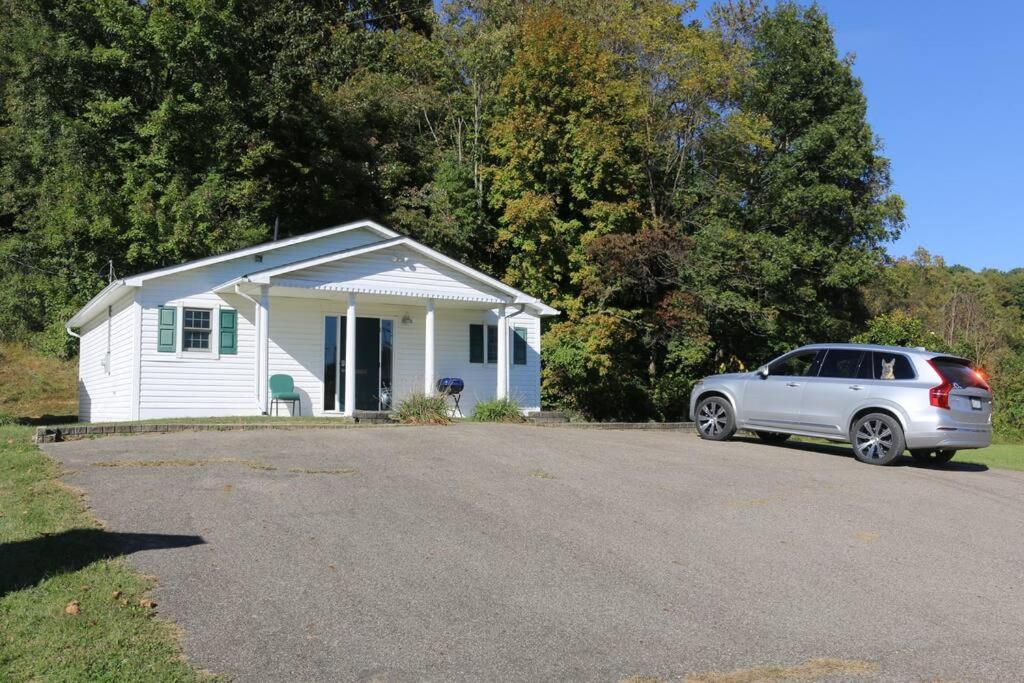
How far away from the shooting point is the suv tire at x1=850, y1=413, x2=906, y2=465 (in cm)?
1280

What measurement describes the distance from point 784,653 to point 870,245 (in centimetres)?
2778

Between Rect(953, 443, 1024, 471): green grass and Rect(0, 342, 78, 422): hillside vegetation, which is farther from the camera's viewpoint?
Rect(0, 342, 78, 422): hillside vegetation

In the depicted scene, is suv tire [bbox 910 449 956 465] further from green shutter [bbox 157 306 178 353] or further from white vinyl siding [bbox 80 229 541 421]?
green shutter [bbox 157 306 178 353]

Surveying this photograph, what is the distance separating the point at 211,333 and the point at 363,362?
359 centimetres

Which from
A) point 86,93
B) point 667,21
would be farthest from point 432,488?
point 86,93

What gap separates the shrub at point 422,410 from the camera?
17016mm

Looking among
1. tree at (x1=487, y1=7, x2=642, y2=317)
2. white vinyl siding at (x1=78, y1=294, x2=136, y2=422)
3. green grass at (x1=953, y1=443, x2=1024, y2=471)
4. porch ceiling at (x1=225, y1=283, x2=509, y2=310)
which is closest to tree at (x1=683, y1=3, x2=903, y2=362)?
tree at (x1=487, y1=7, x2=642, y2=317)

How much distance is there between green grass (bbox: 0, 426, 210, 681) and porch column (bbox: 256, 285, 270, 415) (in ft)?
35.9

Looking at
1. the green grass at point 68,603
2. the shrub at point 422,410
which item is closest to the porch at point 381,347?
the shrub at point 422,410

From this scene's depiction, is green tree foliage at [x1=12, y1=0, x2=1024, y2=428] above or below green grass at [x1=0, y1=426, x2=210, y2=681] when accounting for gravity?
above

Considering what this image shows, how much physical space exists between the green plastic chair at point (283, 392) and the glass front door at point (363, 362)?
77 centimetres

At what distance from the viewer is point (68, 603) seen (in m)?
5.45

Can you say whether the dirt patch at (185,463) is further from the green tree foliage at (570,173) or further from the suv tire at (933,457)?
the green tree foliage at (570,173)

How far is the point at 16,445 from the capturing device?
12164mm
